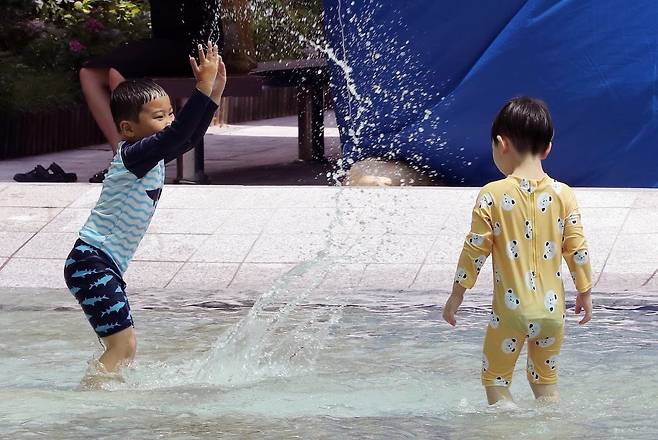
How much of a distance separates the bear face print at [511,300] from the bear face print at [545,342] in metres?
0.16

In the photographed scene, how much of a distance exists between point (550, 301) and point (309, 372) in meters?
1.38

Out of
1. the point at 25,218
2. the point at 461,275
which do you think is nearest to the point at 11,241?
the point at 25,218

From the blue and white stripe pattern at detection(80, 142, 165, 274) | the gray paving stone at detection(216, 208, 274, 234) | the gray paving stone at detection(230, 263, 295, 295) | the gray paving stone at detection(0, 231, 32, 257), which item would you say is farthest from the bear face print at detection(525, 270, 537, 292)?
the gray paving stone at detection(0, 231, 32, 257)

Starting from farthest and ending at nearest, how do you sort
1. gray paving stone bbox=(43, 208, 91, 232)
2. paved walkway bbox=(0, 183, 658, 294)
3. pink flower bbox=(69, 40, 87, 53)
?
pink flower bbox=(69, 40, 87, 53)
gray paving stone bbox=(43, 208, 91, 232)
paved walkway bbox=(0, 183, 658, 294)

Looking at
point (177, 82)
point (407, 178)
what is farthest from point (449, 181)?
point (177, 82)

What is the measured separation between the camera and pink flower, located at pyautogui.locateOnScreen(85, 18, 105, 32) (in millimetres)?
15531

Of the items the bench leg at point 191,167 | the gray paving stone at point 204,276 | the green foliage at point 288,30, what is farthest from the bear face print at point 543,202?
the green foliage at point 288,30

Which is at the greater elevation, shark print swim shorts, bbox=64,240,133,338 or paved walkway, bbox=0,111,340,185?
shark print swim shorts, bbox=64,240,133,338

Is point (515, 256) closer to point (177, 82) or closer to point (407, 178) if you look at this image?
point (407, 178)

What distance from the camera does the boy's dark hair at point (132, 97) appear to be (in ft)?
16.1

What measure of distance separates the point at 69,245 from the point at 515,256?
13.3ft

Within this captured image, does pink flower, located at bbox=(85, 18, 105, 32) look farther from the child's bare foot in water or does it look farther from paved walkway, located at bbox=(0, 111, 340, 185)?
the child's bare foot in water

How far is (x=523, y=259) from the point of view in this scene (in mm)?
4344

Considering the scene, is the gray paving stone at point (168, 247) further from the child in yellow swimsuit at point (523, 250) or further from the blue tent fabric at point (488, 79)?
the child in yellow swimsuit at point (523, 250)
